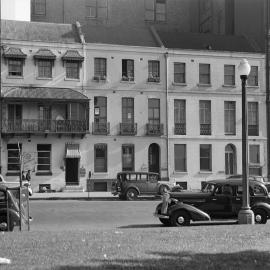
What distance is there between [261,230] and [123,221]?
315 inches

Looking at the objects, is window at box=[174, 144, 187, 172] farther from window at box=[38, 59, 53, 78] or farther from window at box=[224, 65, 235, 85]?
window at box=[38, 59, 53, 78]

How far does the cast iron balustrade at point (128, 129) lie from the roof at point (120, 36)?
262 inches

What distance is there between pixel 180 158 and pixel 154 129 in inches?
131

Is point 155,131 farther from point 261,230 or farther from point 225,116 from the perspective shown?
point 261,230

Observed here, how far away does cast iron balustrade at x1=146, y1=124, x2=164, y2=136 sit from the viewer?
46.2 m

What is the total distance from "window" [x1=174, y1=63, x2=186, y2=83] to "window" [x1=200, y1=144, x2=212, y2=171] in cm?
565

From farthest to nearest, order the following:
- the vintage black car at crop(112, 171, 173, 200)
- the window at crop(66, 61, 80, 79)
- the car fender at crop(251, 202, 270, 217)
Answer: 1. the window at crop(66, 61, 80, 79)
2. the vintage black car at crop(112, 171, 173, 200)
3. the car fender at crop(251, 202, 270, 217)

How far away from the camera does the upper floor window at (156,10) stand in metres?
60.0

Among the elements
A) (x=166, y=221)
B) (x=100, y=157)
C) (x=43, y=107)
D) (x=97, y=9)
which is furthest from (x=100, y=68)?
(x=166, y=221)

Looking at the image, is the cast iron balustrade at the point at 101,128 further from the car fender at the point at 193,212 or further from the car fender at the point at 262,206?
the car fender at the point at 193,212

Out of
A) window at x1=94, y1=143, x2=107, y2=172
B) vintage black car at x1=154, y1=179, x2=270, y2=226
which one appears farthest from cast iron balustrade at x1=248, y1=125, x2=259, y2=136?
vintage black car at x1=154, y1=179, x2=270, y2=226

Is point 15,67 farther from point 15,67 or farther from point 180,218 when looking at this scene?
point 180,218

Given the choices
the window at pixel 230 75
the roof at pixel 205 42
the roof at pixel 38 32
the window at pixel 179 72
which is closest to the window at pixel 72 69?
the roof at pixel 38 32

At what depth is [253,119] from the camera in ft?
161
